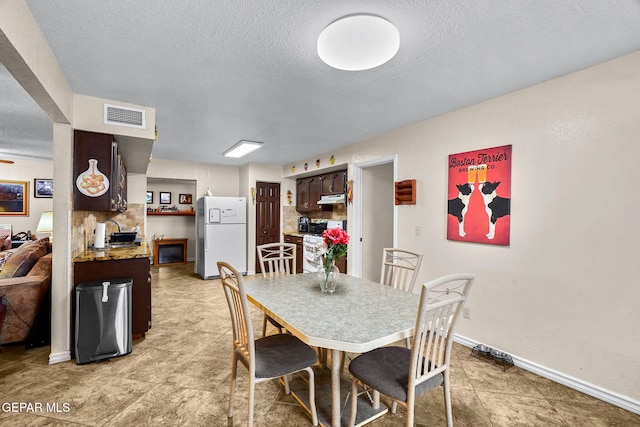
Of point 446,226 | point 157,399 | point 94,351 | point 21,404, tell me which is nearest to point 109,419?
point 157,399

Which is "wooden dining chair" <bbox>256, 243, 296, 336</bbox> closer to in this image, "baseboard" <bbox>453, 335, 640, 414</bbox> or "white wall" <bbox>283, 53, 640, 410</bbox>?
"white wall" <bbox>283, 53, 640, 410</bbox>

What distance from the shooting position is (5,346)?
8.75 feet

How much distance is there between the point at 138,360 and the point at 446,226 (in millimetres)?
3110

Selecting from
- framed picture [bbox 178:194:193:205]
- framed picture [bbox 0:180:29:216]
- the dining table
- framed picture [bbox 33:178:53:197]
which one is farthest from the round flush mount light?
framed picture [bbox 0:180:29:216]

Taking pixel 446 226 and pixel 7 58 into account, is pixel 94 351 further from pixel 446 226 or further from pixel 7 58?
pixel 446 226

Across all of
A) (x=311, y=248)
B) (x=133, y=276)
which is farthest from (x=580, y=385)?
(x=133, y=276)

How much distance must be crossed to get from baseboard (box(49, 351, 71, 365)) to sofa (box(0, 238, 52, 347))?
47 cm

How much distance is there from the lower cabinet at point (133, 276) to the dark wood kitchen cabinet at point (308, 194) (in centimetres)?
328

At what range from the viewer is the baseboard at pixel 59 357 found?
2.40m

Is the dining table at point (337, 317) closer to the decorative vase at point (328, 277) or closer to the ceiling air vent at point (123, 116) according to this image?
the decorative vase at point (328, 277)

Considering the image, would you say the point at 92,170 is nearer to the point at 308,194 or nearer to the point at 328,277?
the point at 328,277

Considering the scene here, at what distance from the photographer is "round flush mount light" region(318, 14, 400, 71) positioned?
1.49 m

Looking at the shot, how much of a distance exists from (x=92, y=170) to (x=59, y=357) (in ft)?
5.29
